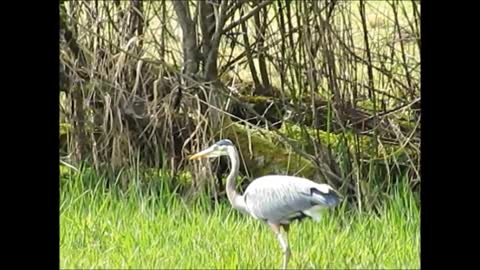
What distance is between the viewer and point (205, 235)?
9.50 feet

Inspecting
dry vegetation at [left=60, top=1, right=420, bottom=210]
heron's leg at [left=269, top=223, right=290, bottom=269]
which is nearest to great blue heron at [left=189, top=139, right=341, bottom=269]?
heron's leg at [left=269, top=223, right=290, bottom=269]

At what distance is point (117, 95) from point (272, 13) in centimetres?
45

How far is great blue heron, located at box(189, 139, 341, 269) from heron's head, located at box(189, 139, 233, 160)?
4 centimetres

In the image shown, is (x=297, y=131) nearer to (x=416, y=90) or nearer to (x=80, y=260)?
(x=416, y=90)

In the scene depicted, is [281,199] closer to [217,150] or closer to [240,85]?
[217,150]

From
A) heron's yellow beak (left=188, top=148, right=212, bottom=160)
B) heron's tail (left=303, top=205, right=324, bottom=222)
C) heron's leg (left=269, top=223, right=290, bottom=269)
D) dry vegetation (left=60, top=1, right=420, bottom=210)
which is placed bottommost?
heron's leg (left=269, top=223, right=290, bottom=269)

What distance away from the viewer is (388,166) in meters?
2.96

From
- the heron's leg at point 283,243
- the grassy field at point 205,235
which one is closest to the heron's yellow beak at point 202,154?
the grassy field at point 205,235

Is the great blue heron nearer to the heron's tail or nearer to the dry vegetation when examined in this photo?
the heron's tail

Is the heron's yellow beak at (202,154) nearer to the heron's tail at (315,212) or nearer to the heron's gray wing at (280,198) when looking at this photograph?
the heron's gray wing at (280,198)

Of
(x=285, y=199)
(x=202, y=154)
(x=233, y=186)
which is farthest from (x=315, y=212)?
(x=202, y=154)

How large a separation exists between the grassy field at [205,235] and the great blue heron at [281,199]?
3 cm

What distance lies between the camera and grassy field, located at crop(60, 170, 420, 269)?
2842 mm
